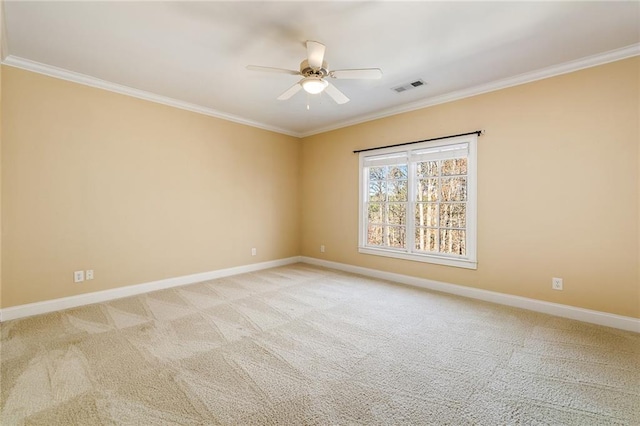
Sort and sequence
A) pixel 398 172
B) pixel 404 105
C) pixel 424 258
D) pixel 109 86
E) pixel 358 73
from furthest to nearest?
pixel 398 172, pixel 404 105, pixel 424 258, pixel 109 86, pixel 358 73

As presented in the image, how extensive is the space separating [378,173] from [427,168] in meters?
0.87

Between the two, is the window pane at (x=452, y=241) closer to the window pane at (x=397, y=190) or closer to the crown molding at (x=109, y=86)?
the window pane at (x=397, y=190)

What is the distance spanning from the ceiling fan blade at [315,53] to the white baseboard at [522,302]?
3269mm

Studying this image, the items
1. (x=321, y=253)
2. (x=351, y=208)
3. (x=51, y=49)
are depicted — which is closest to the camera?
(x=51, y=49)

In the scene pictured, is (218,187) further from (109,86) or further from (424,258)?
(424,258)

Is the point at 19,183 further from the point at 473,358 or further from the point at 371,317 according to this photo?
the point at 473,358

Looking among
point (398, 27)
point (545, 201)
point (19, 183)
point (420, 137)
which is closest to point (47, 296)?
point (19, 183)

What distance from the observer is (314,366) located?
2.11m

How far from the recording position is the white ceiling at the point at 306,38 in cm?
216

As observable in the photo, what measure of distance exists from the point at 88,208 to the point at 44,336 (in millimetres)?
1500

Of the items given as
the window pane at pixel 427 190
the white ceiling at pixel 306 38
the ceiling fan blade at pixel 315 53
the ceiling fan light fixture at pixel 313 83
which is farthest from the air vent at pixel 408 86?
the ceiling fan blade at pixel 315 53

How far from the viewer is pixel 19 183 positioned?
2957mm

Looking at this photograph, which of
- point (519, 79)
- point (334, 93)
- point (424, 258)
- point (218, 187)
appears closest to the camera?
point (334, 93)

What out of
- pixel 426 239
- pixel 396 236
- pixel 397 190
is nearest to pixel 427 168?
pixel 397 190
